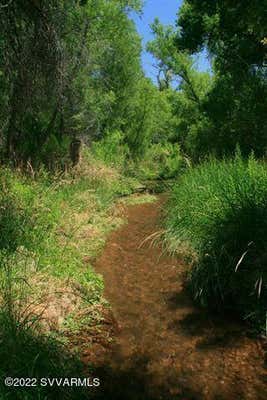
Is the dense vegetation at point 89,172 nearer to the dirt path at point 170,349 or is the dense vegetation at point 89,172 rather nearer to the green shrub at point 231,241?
the green shrub at point 231,241

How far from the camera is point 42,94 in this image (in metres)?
9.06

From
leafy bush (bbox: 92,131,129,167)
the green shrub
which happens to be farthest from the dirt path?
leafy bush (bbox: 92,131,129,167)

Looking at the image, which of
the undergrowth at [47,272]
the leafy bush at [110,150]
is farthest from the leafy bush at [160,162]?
the undergrowth at [47,272]

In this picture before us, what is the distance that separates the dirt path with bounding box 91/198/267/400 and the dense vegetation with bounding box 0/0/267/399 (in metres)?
0.35

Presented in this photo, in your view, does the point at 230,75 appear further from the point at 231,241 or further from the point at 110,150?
the point at 231,241

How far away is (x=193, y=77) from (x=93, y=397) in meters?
20.6

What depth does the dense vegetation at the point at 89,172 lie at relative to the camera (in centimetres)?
558

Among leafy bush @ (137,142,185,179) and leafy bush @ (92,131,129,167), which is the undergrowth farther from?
leafy bush @ (137,142,185,179)

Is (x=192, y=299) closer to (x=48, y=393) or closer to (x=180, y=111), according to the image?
(x=48, y=393)

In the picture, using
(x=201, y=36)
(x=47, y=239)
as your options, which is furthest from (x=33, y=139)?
(x=201, y=36)

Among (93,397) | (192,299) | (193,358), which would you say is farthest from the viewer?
(192,299)

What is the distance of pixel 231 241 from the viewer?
6152 millimetres

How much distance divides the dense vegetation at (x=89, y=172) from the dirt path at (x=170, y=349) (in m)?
0.35

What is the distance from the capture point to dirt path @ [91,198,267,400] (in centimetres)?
435
